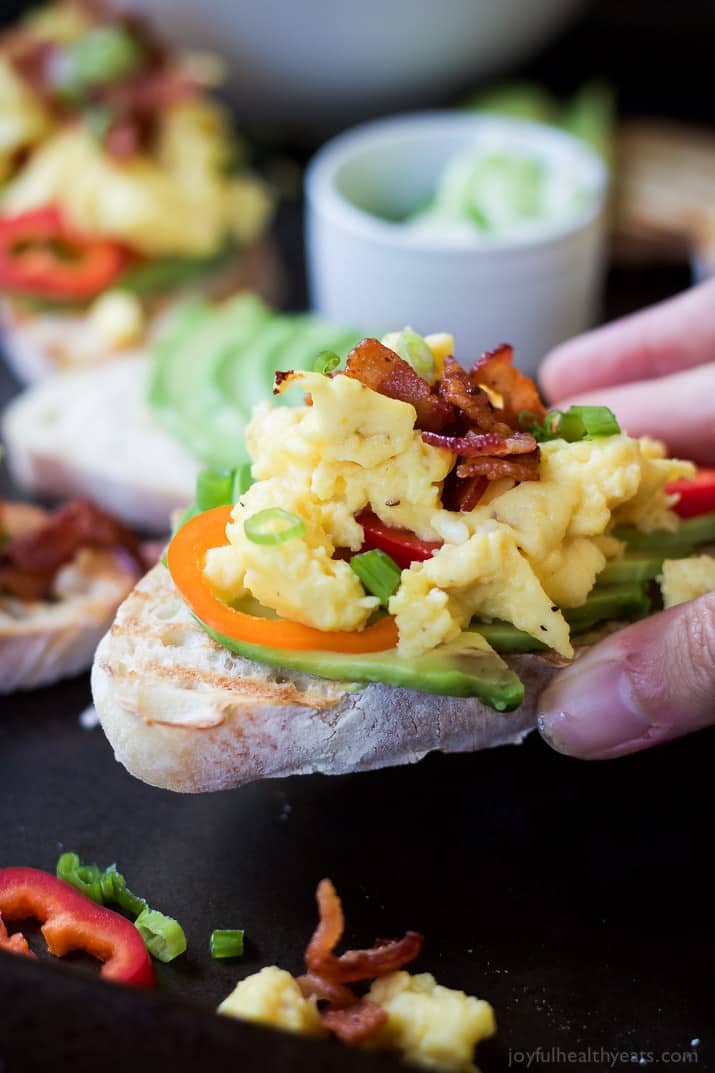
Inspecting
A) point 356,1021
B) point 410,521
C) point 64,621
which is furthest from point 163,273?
point 356,1021

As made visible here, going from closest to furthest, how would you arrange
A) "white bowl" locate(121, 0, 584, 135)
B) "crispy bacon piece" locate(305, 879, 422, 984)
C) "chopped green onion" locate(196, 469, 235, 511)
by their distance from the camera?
"crispy bacon piece" locate(305, 879, 422, 984), "chopped green onion" locate(196, 469, 235, 511), "white bowl" locate(121, 0, 584, 135)

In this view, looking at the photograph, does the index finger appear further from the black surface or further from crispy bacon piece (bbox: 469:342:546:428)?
the black surface

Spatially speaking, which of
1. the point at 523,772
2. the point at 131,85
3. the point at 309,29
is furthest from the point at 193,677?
the point at 309,29

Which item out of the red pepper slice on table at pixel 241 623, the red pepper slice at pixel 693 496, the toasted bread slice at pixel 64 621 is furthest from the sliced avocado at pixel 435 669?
the toasted bread slice at pixel 64 621

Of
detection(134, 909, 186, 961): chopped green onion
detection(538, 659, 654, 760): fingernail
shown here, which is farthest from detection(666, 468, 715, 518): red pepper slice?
detection(134, 909, 186, 961): chopped green onion

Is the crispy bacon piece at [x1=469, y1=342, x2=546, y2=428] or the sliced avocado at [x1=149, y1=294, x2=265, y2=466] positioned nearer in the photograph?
the crispy bacon piece at [x1=469, y1=342, x2=546, y2=428]

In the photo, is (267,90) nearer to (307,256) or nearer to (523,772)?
(307,256)
